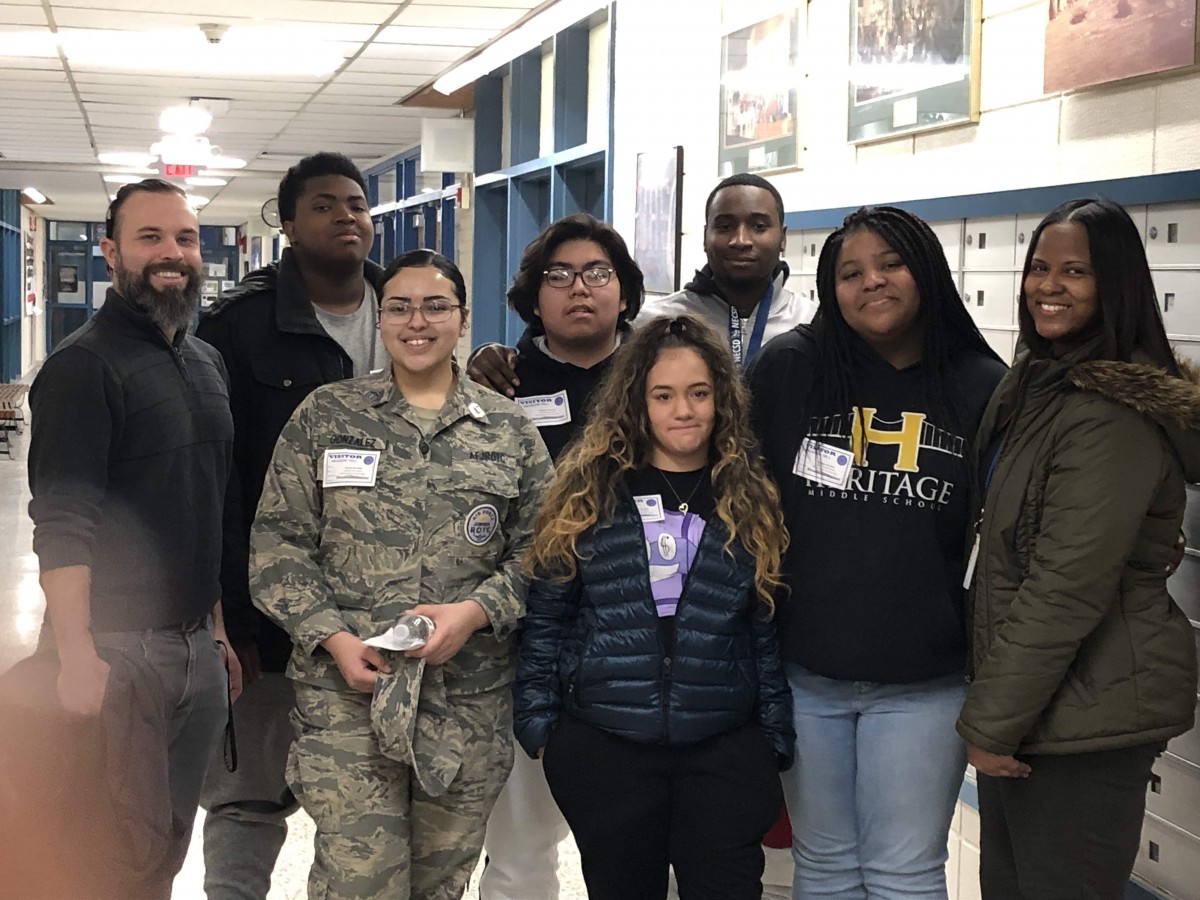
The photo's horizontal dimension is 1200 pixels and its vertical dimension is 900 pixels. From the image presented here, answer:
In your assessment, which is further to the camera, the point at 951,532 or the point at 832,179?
the point at 832,179

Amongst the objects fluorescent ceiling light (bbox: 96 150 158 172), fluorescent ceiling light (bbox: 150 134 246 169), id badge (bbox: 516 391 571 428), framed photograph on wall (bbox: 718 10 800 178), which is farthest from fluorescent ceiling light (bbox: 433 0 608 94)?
fluorescent ceiling light (bbox: 96 150 158 172)

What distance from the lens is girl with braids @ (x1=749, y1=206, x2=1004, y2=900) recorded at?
208 centimetres

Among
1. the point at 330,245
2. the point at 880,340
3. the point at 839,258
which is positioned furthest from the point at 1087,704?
the point at 330,245

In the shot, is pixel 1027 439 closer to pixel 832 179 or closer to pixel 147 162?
pixel 832 179

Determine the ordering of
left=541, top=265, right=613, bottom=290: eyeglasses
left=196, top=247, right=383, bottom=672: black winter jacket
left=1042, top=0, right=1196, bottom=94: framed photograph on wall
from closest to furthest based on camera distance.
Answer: left=1042, top=0, right=1196, bottom=94: framed photograph on wall → left=541, top=265, right=613, bottom=290: eyeglasses → left=196, top=247, right=383, bottom=672: black winter jacket

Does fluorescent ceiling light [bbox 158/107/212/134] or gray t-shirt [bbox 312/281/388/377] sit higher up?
fluorescent ceiling light [bbox 158/107/212/134]

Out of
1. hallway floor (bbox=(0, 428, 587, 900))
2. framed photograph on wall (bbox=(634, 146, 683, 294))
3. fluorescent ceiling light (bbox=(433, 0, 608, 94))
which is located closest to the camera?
hallway floor (bbox=(0, 428, 587, 900))

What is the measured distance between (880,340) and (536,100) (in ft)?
19.9

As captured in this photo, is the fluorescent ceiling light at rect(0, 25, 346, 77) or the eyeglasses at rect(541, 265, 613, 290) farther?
the fluorescent ceiling light at rect(0, 25, 346, 77)

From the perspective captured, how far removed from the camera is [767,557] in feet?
6.97

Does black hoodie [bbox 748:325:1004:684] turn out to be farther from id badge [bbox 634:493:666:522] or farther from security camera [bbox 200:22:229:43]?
security camera [bbox 200:22:229:43]

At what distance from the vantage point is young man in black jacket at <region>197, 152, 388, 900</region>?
2639 millimetres

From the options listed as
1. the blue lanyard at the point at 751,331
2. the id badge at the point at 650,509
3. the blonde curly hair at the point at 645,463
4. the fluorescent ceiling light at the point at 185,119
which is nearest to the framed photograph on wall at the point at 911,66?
the blue lanyard at the point at 751,331

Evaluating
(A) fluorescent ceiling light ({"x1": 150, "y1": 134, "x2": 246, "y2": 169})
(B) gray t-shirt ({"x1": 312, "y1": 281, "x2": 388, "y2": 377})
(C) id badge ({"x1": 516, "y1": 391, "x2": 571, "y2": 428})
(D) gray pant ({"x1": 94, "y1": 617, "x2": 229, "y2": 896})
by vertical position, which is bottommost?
(D) gray pant ({"x1": 94, "y1": 617, "x2": 229, "y2": 896})
